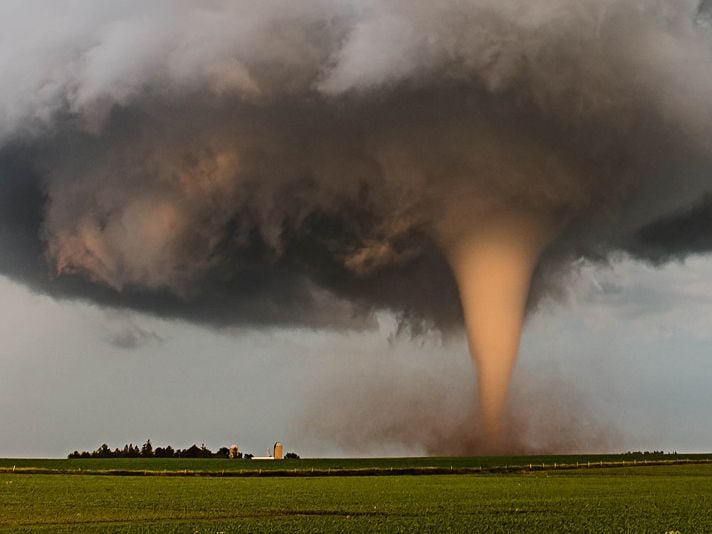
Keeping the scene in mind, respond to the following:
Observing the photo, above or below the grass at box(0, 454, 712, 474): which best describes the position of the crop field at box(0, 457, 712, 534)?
above

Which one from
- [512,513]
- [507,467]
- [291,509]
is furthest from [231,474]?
[512,513]

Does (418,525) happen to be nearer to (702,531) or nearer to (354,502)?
(702,531)

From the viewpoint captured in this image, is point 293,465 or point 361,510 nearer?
point 361,510

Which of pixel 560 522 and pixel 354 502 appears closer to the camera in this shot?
pixel 560 522

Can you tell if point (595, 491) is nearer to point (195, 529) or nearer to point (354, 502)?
point (354, 502)

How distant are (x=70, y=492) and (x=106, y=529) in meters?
32.1

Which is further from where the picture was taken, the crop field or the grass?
the grass

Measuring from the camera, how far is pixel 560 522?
3497 centimetres

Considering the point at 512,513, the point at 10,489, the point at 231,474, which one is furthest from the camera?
the point at 231,474

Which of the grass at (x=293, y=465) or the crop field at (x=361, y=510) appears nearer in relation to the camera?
the crop field at (x=361, y=510)

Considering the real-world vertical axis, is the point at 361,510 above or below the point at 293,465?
above

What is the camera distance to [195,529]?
106ft

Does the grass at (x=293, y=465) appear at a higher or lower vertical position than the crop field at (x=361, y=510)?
lower

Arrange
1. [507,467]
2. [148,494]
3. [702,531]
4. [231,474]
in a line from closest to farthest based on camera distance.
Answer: [702,531] → [148,494] → [231,474] → [507,467]
